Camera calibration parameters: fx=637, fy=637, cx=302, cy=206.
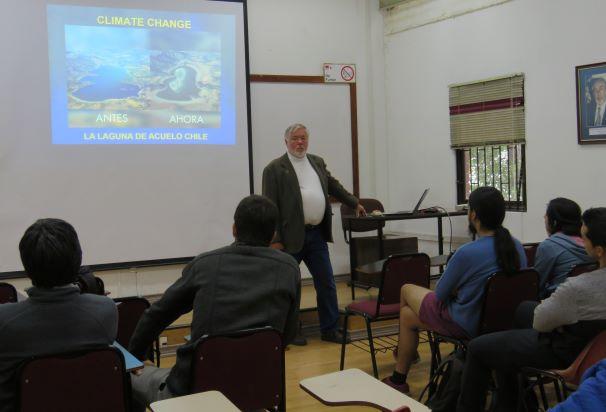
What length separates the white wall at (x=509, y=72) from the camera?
479cm

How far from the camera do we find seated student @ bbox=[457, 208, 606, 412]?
2281 millimetres

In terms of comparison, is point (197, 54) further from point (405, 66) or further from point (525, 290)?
point (525, 290)

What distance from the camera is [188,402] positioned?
1699mm

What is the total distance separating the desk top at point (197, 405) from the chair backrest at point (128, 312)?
1072mm

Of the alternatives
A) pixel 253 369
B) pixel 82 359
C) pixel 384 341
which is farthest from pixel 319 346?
pixel 82 359

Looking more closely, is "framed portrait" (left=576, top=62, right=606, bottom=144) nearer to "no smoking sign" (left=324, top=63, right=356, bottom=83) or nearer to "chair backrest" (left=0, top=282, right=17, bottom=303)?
"no smoking sign" (left=324, top=63, right=356, bottom=83)

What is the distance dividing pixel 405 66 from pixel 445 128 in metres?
0.83

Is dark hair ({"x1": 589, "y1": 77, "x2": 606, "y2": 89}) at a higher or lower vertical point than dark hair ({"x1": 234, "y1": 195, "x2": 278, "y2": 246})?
higher

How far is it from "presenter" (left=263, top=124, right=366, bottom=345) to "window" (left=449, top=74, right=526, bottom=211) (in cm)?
166

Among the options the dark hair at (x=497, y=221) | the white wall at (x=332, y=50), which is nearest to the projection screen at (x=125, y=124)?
the white wall at (x=332, y=50)

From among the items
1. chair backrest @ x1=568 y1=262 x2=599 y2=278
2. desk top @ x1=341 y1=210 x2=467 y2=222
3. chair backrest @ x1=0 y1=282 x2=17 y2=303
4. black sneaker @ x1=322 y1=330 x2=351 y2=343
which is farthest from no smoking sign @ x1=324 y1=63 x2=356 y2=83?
chair backrest @ x1=0 y1=282 x2=17 y2=303

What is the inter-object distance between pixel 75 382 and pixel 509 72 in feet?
14.8

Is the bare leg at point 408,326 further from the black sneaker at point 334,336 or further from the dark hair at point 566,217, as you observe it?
the black sneaker at point 334,336

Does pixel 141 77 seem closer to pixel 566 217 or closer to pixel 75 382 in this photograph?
pixel 566 217
